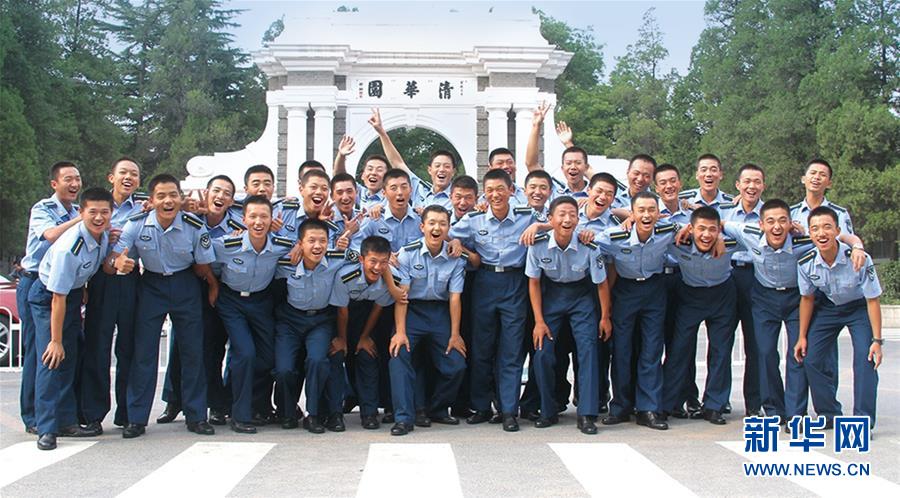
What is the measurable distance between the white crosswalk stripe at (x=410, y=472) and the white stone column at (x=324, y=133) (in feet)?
55.6

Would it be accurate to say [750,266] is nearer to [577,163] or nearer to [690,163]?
[577,163]

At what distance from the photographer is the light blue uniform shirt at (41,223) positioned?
6605 millimetres

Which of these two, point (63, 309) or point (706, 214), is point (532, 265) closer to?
point (706, 214)

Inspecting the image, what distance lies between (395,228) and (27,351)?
2748 mm

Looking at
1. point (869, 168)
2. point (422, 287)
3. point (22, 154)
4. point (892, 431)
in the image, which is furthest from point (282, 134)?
point (892, 431)

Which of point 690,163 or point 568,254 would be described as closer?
point 568,254

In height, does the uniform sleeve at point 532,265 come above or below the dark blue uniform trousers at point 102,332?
above

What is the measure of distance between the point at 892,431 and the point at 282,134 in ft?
59.8

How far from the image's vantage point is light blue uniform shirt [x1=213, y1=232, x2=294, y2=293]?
677cm

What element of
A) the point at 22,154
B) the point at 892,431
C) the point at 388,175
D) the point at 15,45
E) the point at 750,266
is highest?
the point at 15,45

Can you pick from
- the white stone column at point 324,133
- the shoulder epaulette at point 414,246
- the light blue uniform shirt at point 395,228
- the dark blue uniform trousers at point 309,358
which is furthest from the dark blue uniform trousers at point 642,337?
the white stone column at point 324,133

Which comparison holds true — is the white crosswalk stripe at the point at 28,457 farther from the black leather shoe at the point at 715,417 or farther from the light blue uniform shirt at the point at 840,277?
the light blue uniform shirt at the point at 840,277

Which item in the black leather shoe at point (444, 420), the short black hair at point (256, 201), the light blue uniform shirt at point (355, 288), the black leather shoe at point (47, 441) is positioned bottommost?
the black leather shoe at point (444, 420)

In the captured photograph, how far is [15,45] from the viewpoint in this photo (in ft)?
90.5
